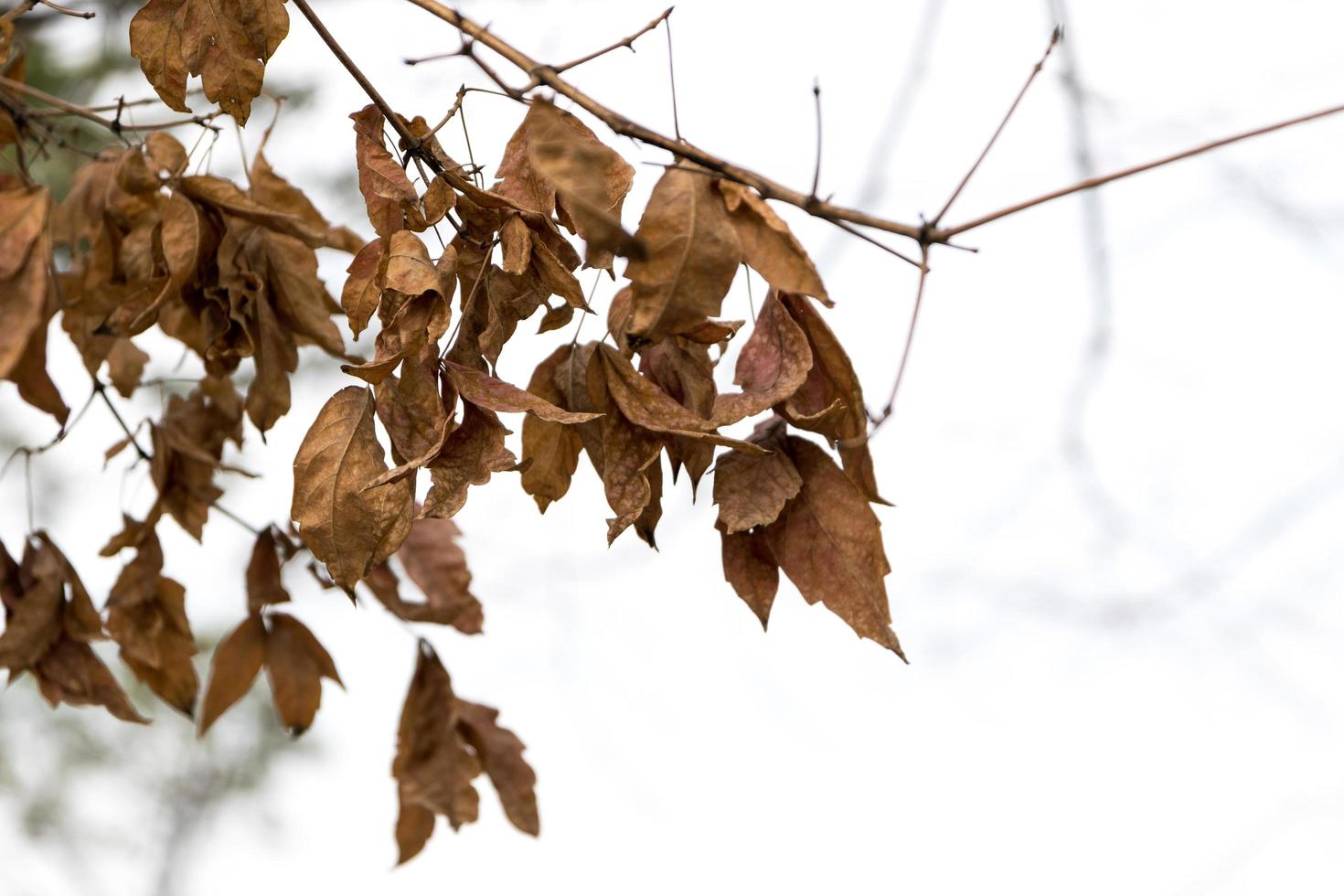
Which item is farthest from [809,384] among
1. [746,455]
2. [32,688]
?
[32,688]

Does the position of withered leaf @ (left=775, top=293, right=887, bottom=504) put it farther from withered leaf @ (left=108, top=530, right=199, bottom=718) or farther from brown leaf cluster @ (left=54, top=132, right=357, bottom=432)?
withered leaf @ (left=108, top=530, right=199, bottom=718)

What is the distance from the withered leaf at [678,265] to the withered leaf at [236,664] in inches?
17.9

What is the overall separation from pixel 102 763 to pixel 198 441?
2553 mm

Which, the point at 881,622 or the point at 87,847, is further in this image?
the point at 87,847

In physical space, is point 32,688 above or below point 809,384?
above

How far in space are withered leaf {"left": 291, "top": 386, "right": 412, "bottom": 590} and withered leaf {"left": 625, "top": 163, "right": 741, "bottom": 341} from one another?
4.1 inches

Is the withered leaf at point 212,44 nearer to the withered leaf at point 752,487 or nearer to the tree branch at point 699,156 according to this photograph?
the tree branch at point 699,156

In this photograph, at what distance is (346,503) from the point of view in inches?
17.4

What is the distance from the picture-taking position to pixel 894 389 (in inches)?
17.8

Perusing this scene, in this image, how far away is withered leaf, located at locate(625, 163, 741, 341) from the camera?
0.41 m

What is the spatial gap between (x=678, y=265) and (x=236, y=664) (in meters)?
0.48

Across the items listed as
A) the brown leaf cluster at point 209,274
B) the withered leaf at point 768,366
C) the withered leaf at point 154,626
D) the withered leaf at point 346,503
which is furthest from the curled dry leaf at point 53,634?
the withered leaf at point 768,366

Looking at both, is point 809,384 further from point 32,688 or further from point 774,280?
point 32,688

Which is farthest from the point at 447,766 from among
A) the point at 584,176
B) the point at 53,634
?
the point at 584,176
